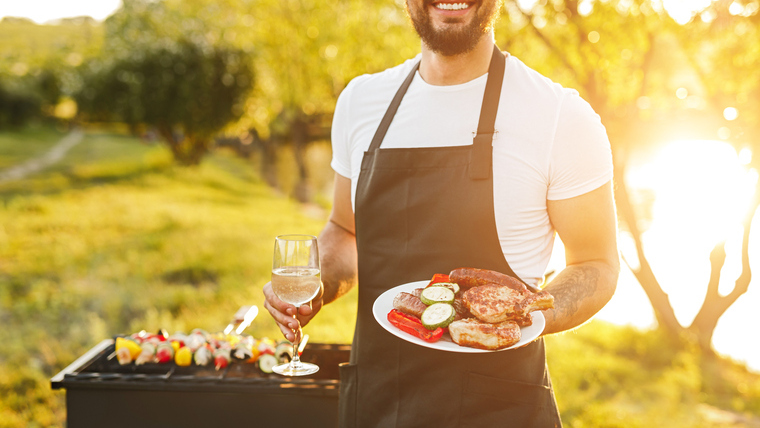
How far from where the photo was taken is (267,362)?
10.2ft

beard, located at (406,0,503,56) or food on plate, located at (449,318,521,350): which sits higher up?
beard, located at (406,0,503,56)

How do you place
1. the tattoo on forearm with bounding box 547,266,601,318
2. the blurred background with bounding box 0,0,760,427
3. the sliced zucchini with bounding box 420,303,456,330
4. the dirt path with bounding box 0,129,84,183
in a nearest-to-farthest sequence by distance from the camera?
the sliced zucchini with bounding box 420,303,456,330
the tattoo on forearm with bounding box 547,266,601,318
the blurred background with bounding box 0,0,760,427
the dirt path with bounding box 0,129,84,183

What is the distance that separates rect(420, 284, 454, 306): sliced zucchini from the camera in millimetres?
1621

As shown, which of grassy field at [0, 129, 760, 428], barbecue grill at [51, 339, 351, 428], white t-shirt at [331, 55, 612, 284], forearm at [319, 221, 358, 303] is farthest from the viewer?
grassy field at [0, 129, 760, 428]

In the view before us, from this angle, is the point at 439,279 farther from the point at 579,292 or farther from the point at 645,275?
the point at 645,275

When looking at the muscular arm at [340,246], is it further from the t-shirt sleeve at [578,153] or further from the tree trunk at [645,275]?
the tree trunk at [645,275]

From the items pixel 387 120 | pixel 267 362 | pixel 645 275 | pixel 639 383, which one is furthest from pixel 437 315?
pixel 645 275

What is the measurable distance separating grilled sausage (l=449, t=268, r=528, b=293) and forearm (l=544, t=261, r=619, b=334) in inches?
4.9

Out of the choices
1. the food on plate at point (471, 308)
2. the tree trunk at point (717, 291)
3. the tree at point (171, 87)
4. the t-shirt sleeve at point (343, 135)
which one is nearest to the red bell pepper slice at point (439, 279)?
the food on plate at point (471, 308)

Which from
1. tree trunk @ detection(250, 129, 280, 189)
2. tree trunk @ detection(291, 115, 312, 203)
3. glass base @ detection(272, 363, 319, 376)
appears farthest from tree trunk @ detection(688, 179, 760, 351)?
tree trunk @ detection(250, 129, 280, 189)

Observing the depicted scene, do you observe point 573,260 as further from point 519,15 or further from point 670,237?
point 670,237

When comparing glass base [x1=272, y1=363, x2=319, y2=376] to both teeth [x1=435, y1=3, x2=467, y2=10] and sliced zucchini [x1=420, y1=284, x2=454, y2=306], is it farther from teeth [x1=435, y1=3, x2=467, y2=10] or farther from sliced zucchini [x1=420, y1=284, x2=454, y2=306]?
teeth [x1=435, y1=3, x2=467, y2=10]

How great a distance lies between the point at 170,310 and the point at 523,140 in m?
6.61

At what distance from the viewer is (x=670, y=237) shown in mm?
13375
